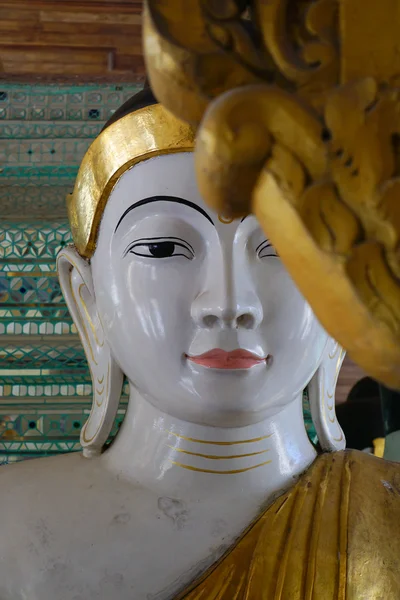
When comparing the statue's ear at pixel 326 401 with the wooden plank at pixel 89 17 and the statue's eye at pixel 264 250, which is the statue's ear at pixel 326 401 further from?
the wooden plank at pixel 89 17

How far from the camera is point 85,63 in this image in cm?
204

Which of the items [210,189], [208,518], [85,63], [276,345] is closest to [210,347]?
[276,345]

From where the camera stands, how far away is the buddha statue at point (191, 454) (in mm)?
965

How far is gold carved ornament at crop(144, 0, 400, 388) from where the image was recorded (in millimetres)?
323

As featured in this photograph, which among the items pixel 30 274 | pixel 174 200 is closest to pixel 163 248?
pixel 174 200

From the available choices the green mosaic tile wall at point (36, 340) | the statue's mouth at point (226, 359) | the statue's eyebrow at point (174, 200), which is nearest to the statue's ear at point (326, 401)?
the statue's mouth at point (226, 359)

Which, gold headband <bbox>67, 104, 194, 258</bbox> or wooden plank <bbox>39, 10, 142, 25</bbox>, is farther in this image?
wooden plank <bbox>39, 10, 142, 25</bbox>

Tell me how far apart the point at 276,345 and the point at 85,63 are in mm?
1338

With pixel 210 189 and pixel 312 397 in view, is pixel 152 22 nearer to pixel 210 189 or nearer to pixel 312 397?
pixel 210 189

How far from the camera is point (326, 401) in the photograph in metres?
1.23

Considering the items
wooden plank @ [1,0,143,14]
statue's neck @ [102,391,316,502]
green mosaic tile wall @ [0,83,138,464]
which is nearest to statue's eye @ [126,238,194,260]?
statue's neck @ [102,391,316,502]

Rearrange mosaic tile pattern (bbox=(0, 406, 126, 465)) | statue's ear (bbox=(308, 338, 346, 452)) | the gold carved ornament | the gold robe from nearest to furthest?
the gold carved ornament < the gold robe < statue's ear (bbox=(308, 338, 346, 452)) < mosaic tile pattern (bbox=(0, 406, 126, 465))

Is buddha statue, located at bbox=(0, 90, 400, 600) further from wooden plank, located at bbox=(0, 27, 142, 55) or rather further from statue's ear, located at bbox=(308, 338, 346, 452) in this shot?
wooden plank, located at bbox=(0, 27, 142, 55)

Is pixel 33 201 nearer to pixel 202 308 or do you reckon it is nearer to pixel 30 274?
pixel 30 274
